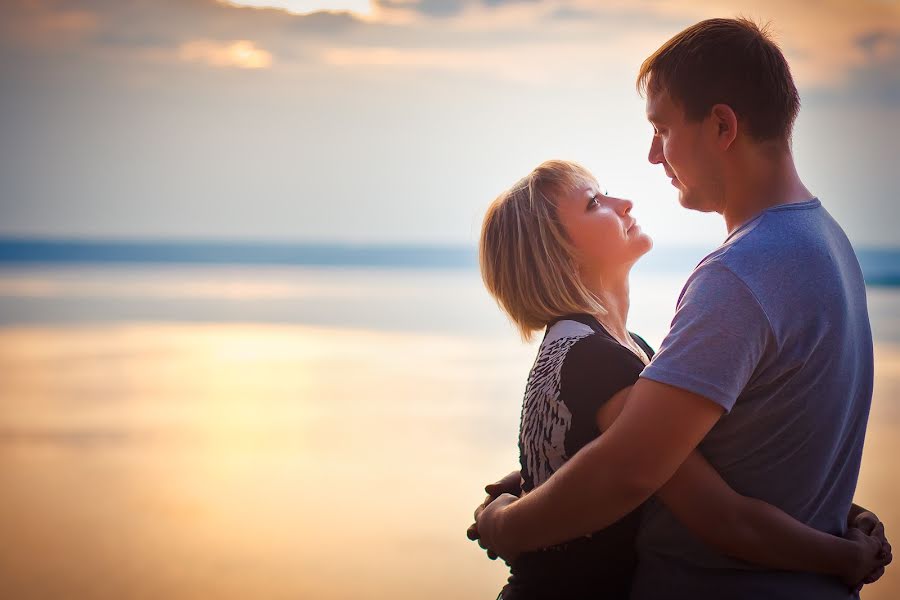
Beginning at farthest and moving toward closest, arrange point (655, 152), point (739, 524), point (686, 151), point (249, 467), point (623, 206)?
1. point (249, 467)
2. point (623, 206)
3. point (655, 152)
4. point (686, 151)
5. point (739, 524)

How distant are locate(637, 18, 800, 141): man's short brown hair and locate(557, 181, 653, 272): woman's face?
1.58 feet

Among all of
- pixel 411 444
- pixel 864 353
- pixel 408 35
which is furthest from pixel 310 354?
pixel 408 35

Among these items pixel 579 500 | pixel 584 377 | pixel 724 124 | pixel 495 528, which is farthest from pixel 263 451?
pixel 724 124

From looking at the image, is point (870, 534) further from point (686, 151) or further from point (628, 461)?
point (686, 151)

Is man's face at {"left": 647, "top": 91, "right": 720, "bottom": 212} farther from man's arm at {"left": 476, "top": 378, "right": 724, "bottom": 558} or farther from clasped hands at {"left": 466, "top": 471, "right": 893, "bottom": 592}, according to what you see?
clasped hands at {"left": 466, "top": 471, "right": 893, "bottom": 592}

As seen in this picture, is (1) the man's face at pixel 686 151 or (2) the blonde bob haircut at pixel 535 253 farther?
(2) the blonde bob haircut at pixel 535 253

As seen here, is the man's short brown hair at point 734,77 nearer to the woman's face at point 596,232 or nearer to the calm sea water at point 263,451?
the woman's face at point 596,232

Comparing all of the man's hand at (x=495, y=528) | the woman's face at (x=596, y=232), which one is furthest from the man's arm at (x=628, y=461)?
the woman's face at (x=596, y=232)

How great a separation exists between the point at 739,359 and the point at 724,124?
0.38 m

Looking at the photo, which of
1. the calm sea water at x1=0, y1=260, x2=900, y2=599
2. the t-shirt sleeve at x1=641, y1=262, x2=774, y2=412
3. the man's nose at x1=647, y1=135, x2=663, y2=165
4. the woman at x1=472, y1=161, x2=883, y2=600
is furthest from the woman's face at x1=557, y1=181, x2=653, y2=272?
the calm sea water at x1=0, y1=260, x2=900, y2=599

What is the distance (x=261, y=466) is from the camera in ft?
16.2

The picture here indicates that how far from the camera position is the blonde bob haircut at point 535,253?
6.00 ft

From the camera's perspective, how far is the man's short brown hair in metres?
1.41

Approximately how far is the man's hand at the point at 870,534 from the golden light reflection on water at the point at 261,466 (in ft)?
6.70
